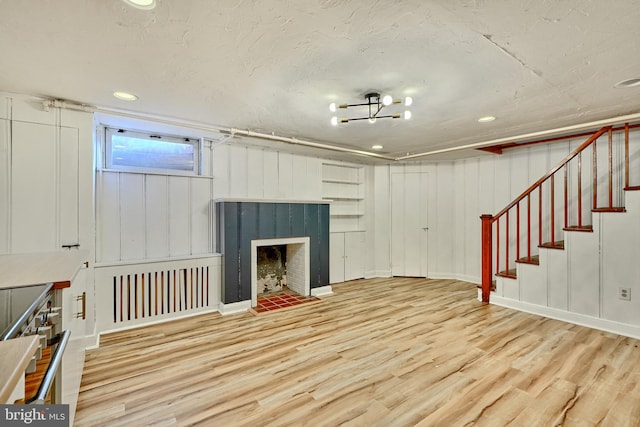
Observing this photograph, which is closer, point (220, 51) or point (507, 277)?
point (220, 51)

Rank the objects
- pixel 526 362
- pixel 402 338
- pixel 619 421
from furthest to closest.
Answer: pixel 402 338
pixel 526 362
pixel 619 421

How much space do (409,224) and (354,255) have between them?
1.33m

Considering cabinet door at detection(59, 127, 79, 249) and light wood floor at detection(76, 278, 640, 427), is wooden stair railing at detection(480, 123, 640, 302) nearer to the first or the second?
light wood floor at detection(76, 278, 640, 427)

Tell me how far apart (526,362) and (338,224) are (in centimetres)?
370

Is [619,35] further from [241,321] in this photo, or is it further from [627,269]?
[241,321]

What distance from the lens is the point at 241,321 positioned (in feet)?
11.9

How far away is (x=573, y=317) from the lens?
3.48 metres

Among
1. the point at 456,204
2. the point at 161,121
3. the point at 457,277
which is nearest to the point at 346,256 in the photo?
the point at 457,277

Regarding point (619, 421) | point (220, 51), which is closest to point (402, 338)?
point (619, 421)

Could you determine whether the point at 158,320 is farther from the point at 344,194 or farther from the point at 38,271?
the point at 344,194

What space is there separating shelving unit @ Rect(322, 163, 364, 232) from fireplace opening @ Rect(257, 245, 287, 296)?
116 centimetres

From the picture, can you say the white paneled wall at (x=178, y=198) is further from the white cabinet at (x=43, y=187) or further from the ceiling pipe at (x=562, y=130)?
the ceiling pipe at (x=562, y=130)

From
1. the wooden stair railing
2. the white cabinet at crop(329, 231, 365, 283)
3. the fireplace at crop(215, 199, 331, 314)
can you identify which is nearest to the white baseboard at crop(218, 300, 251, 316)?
the fireplace at crop(215, 199, 331, 314)

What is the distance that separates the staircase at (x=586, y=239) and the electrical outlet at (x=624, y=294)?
0.08ft
